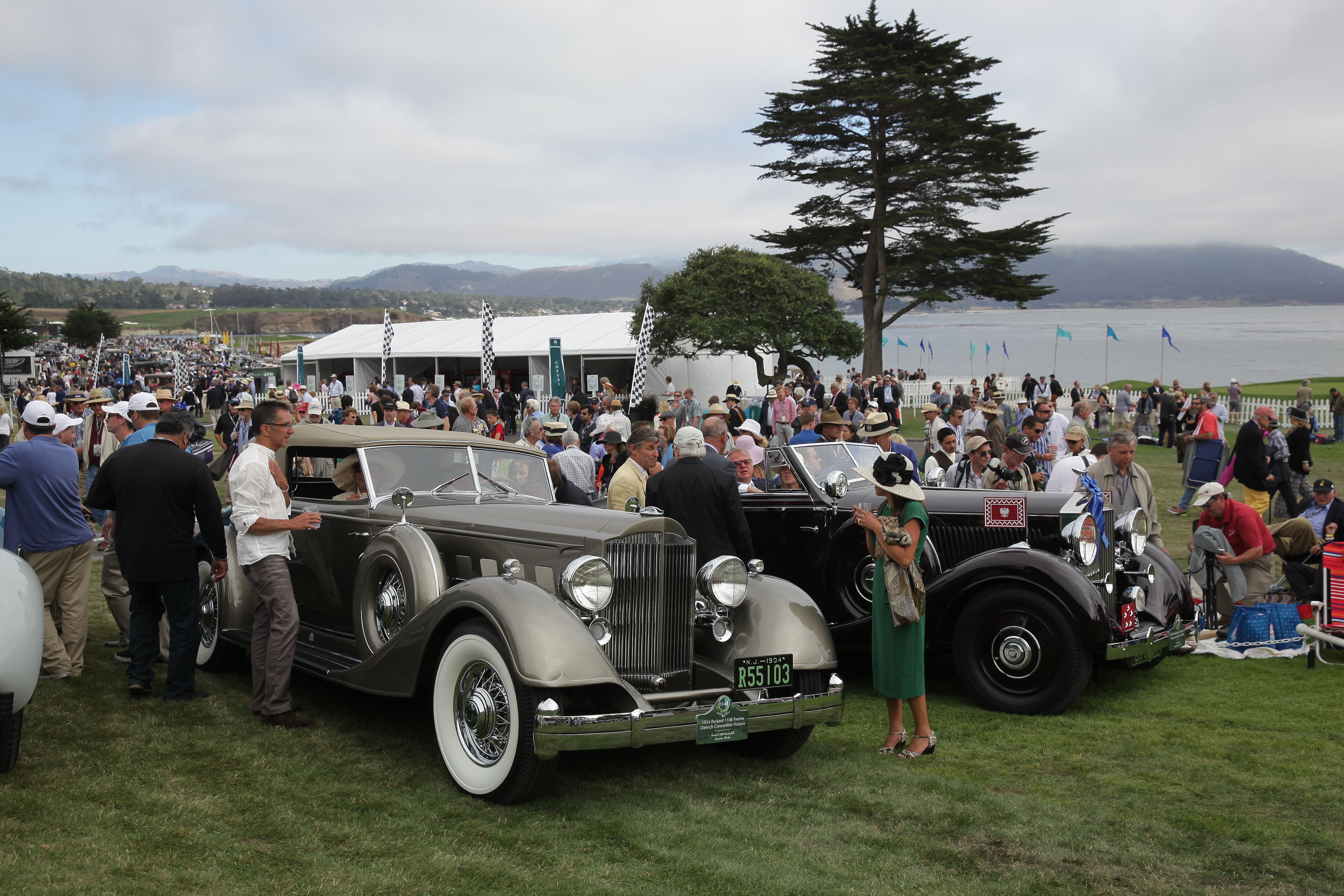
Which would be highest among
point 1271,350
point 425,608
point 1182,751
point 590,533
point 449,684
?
point 1271,350

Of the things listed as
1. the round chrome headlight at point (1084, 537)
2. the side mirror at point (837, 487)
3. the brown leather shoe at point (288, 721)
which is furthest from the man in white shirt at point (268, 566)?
the round chrome headlight at point (1084, 537)

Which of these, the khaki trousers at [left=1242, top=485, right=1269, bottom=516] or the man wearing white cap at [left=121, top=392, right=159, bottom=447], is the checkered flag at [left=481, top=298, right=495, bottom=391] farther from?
Answer: the khaki trousers at [left=1242, top=485, right=1269, bottom=516]

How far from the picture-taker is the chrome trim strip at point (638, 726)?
3980mm

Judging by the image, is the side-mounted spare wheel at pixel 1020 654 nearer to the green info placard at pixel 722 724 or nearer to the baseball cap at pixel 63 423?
the green info placard at pixel 722 724

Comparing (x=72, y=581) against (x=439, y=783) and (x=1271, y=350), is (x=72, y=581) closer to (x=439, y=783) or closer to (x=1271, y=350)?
(x=439, y=783)

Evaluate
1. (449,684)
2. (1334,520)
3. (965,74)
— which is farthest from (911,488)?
(965,74)

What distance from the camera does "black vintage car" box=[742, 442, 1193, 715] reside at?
5.86m

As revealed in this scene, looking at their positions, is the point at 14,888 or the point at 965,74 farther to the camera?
the point at 965,74

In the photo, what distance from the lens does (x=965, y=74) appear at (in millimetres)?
32312

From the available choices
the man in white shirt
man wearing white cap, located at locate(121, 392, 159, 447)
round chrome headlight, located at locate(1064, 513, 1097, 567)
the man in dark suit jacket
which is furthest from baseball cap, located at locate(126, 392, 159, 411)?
round chrome headlight, located at locate(1064, 513, 1097, 567)

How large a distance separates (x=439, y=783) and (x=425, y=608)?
0.85 m

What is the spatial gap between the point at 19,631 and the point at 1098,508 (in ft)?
20.7

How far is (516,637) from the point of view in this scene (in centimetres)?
410

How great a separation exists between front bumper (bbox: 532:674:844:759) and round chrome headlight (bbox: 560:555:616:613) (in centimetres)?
54
